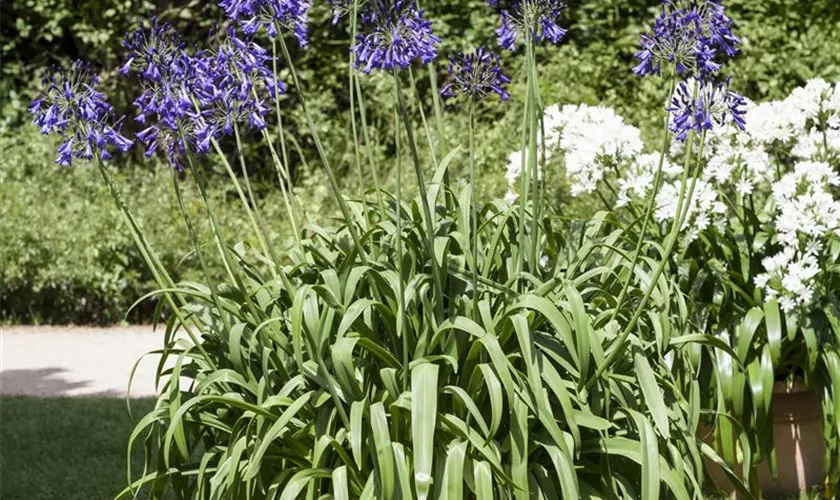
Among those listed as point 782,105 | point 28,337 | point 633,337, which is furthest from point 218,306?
point 28,337

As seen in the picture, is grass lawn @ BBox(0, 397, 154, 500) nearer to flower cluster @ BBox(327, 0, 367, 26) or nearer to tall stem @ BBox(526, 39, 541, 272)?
tall stem @ BBox(526, 39, 541, 272)

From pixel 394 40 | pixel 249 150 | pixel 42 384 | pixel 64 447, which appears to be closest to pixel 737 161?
pixel 394 40

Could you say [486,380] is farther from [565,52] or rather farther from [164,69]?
[565,52]

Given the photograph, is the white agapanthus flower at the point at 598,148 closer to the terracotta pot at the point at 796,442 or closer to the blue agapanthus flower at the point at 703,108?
the terracotta pot at the point at 796,442

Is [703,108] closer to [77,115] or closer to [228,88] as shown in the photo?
[228,88]

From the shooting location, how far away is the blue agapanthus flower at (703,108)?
300cm

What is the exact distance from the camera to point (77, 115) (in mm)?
3141

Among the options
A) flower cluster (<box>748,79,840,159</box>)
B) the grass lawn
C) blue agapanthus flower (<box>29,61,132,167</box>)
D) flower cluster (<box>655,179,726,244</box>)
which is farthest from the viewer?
the grass lawn

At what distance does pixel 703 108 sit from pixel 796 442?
174 centimetres

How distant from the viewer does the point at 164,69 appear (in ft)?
10.0

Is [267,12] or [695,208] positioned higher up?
[267,12]

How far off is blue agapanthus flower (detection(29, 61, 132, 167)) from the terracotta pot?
7.92ft

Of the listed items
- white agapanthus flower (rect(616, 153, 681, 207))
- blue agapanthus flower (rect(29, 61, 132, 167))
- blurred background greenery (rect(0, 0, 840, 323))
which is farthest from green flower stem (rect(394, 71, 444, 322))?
blurred background greenery (rect(0, 0, 840, 323))

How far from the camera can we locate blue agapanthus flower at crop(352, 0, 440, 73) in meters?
2.82
